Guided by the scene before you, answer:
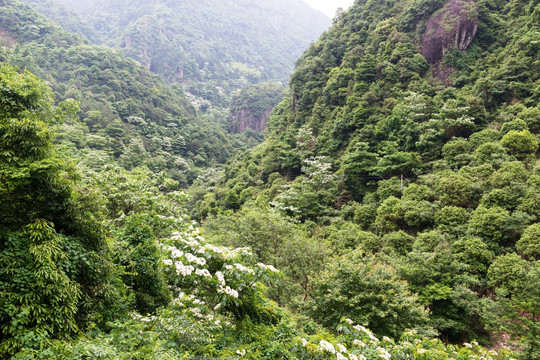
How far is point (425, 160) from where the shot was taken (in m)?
20.0

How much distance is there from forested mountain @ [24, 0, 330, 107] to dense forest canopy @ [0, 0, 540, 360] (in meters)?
83.2

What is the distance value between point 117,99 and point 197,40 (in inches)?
4198

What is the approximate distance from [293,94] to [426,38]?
52.5 ft

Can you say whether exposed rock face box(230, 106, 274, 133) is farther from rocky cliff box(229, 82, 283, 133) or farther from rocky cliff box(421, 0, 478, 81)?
rocky cliff box(421, 0, 478, 81)

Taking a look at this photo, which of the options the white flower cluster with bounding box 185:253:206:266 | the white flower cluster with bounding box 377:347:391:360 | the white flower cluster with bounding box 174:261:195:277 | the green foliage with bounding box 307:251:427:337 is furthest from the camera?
the green foliage with bounding box 307:251:427:337

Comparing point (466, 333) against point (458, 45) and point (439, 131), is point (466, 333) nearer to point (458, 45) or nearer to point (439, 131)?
point (439, 131)

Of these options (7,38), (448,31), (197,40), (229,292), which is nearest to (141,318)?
(229,292)

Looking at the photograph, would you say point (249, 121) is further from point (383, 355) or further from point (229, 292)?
point (383, 355)

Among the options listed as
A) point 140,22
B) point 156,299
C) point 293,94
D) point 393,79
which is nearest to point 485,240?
point 156,299

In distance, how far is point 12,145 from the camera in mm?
4781

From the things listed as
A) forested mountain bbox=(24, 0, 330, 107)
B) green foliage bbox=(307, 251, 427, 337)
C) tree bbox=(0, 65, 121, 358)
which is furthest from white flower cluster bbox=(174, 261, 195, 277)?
forested mountain bbox=(24, 0, 330, 107)

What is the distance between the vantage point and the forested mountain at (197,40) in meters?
114

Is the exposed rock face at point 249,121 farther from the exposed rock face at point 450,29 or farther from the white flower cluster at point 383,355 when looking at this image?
the white flower cluster at point 383,355

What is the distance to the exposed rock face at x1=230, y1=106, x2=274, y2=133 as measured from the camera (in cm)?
8344
